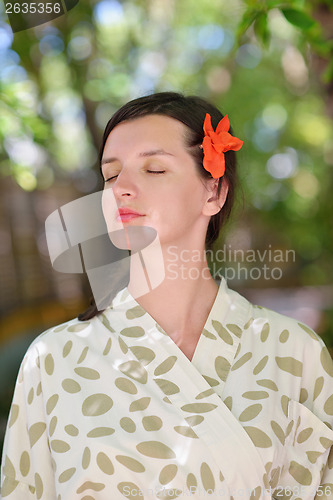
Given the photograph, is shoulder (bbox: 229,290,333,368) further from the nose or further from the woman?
the nose

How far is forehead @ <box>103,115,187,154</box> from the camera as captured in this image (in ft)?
4.07

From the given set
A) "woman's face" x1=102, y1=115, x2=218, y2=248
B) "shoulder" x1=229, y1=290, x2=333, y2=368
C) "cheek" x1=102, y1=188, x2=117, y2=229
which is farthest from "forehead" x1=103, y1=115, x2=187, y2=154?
"shoulder" x1=229, y1=290, x2=333, y2=368

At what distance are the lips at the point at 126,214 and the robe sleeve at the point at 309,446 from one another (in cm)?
53

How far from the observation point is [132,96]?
11.2ft

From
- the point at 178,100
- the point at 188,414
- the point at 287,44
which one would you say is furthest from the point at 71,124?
the point at 188,414

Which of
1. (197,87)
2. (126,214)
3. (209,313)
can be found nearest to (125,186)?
(126,214)

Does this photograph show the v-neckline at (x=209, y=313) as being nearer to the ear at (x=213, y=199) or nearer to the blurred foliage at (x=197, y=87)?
the ear at (x=213, y=199)

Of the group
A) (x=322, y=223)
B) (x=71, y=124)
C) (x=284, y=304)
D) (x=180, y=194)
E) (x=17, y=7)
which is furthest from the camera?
(x=284, y=304)

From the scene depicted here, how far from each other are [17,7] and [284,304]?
7.38 metres

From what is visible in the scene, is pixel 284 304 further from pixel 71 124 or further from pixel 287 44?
pixel 71 124

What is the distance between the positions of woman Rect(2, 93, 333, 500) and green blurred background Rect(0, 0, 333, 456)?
28.0 inches

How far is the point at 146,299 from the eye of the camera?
131 cm

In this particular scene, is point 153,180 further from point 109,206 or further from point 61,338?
point 61,338

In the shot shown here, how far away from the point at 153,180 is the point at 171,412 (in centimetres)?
48
